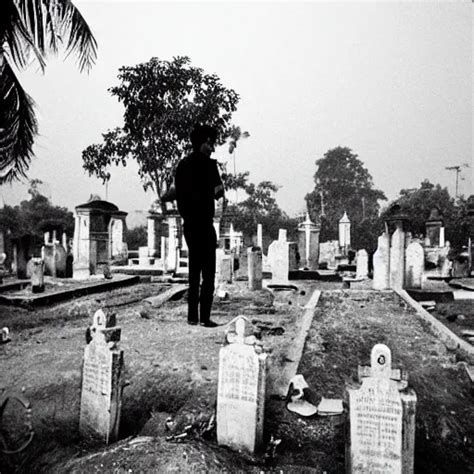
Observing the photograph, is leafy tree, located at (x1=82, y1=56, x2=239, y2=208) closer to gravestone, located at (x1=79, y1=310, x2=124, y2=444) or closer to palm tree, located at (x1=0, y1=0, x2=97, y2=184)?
palm tree, located at (x1=0, y1=0, x2=97, y2=184)

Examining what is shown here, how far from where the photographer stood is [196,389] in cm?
347

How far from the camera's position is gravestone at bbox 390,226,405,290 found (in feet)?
33.0

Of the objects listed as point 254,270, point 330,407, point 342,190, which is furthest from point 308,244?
point 342,190

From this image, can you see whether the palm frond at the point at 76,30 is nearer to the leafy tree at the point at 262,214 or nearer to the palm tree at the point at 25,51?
the palm tree at the point at 25,51

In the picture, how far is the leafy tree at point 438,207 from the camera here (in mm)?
23203

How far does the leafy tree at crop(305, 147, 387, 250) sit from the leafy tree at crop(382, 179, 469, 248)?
254 inches

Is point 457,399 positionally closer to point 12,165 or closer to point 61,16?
point 12,165

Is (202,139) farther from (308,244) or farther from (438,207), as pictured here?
Result: (438,207)

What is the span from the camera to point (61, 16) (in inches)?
226

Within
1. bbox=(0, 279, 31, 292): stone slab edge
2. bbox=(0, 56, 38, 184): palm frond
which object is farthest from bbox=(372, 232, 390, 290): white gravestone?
bbox=(0, 279, 31, 292): stone slab edge

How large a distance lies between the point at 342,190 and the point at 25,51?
1557 inches

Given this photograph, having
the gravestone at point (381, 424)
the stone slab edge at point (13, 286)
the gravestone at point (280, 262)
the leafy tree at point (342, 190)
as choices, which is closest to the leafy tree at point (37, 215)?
the stone slab edge at point (13, 286)

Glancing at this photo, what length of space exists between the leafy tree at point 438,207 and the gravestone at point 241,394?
20.1 m

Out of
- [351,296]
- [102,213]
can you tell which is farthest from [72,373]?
[102,213]
